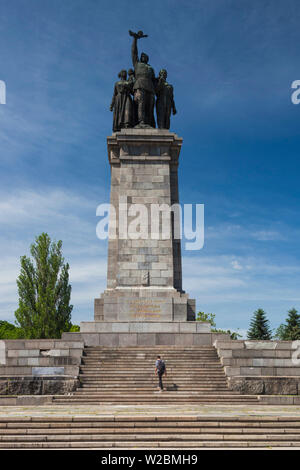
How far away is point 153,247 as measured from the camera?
80.7ft

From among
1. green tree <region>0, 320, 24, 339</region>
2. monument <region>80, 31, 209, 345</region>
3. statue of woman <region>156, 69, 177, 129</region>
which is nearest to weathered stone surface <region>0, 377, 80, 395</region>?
monument <region>80, 31, 209, 345</region>

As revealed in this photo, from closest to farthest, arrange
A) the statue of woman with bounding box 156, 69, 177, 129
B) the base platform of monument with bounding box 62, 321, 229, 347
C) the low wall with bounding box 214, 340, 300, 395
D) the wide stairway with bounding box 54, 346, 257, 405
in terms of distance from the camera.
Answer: the wide stairway with bounding box 54, 346, 257, 405 → the low wall with bounding box 214, 340, 300, 395 → the base platform of monument with bounding box 62, 321, 229, 347 → the statue of woman with bounding box 156, 69, 177, 129

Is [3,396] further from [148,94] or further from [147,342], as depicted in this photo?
[148,94]

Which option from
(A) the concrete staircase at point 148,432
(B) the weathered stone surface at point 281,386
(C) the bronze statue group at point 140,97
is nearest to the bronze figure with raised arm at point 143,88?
(C) the bronze statue group at point 140,97

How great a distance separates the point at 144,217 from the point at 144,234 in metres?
0.98

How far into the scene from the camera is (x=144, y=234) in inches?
975

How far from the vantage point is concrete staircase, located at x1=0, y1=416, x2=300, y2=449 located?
10.6 metres

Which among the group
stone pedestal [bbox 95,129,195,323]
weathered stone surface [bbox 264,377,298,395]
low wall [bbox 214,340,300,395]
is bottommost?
weathered stone surface [bbox 264,377,298,395]

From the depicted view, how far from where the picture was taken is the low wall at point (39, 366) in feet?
55.9

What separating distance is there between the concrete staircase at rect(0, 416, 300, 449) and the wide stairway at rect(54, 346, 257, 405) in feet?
14.5

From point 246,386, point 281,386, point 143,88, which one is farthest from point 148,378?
point 143,88

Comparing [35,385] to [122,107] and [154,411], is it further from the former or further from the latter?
[122,107]

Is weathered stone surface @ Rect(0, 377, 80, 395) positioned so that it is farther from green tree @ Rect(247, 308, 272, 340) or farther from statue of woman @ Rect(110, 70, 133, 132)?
green tree @ Rect(247, 308, 272, 340)

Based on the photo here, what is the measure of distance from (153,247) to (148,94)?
968cm
